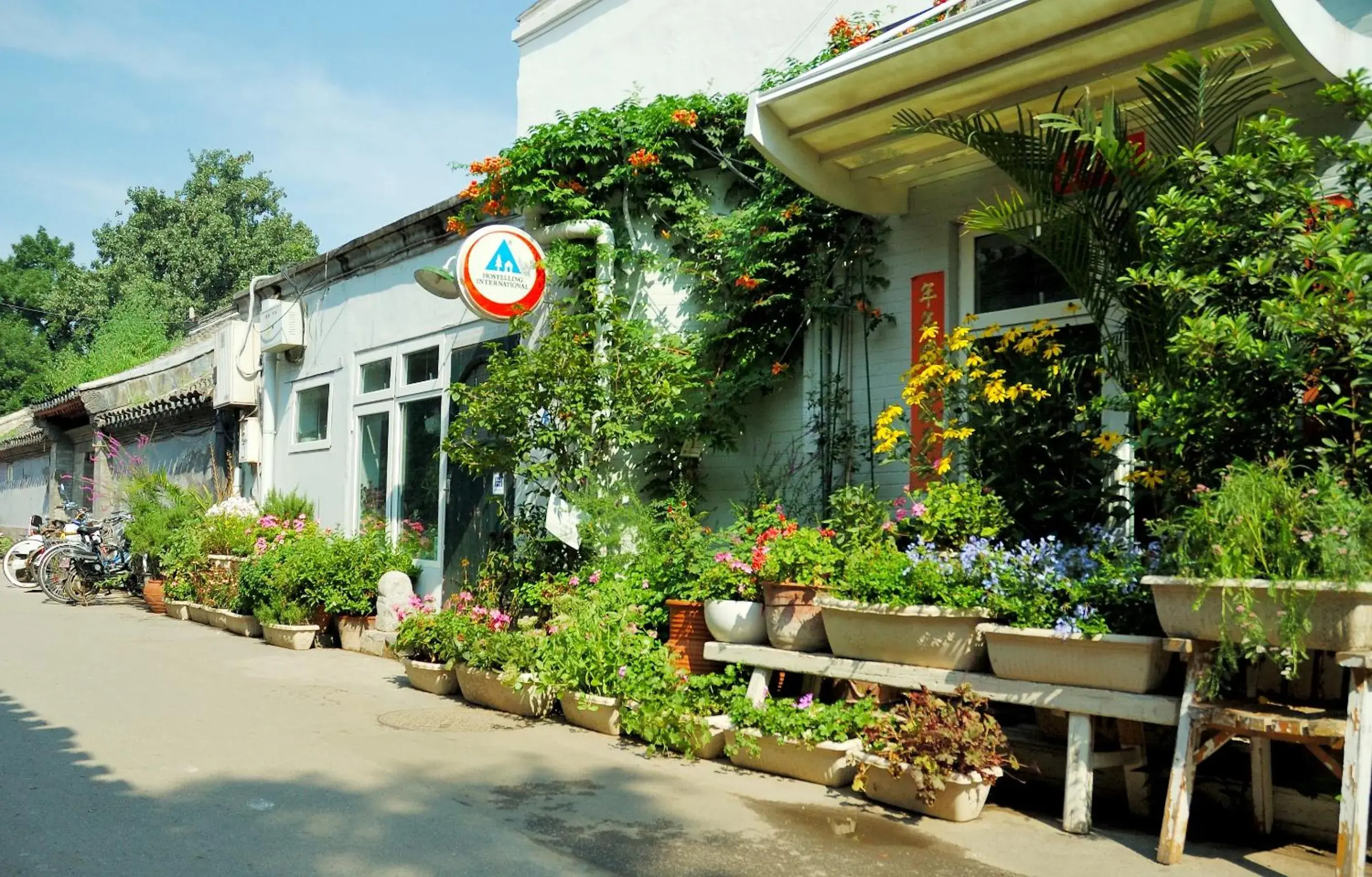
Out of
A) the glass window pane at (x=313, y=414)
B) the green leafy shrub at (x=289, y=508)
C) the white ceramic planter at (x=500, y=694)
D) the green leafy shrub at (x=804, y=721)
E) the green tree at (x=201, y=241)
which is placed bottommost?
the white ceramic planter at (x=500, y=694)

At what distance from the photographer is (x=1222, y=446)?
4.85 meters

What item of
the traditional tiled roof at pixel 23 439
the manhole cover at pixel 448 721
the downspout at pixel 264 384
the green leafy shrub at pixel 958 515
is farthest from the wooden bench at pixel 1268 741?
the traditional tiled roof at pixel 23 439

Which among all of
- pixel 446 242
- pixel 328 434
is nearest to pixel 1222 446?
pixel 446 242

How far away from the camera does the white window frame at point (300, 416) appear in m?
13.8

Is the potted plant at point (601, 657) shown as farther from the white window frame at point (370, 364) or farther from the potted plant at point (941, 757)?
the white window frame at point (370, 364)

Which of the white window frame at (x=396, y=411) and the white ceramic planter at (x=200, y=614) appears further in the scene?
the white ceramic planter at (x=200, y=614)

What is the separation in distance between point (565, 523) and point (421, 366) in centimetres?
461

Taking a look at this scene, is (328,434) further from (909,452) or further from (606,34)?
(909,452)

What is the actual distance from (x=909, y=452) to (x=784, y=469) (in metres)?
1.53

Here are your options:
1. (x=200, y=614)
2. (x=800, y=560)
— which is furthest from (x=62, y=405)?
(x=800, y=560)

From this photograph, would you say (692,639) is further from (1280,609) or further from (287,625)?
(287,625)

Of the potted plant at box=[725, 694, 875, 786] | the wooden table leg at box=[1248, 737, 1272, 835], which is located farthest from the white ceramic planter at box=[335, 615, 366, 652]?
the wooden table leg at box=[1248, 737, 1272, 835]

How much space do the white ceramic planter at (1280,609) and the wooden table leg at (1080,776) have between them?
66 cm

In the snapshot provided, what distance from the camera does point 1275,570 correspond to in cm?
405
